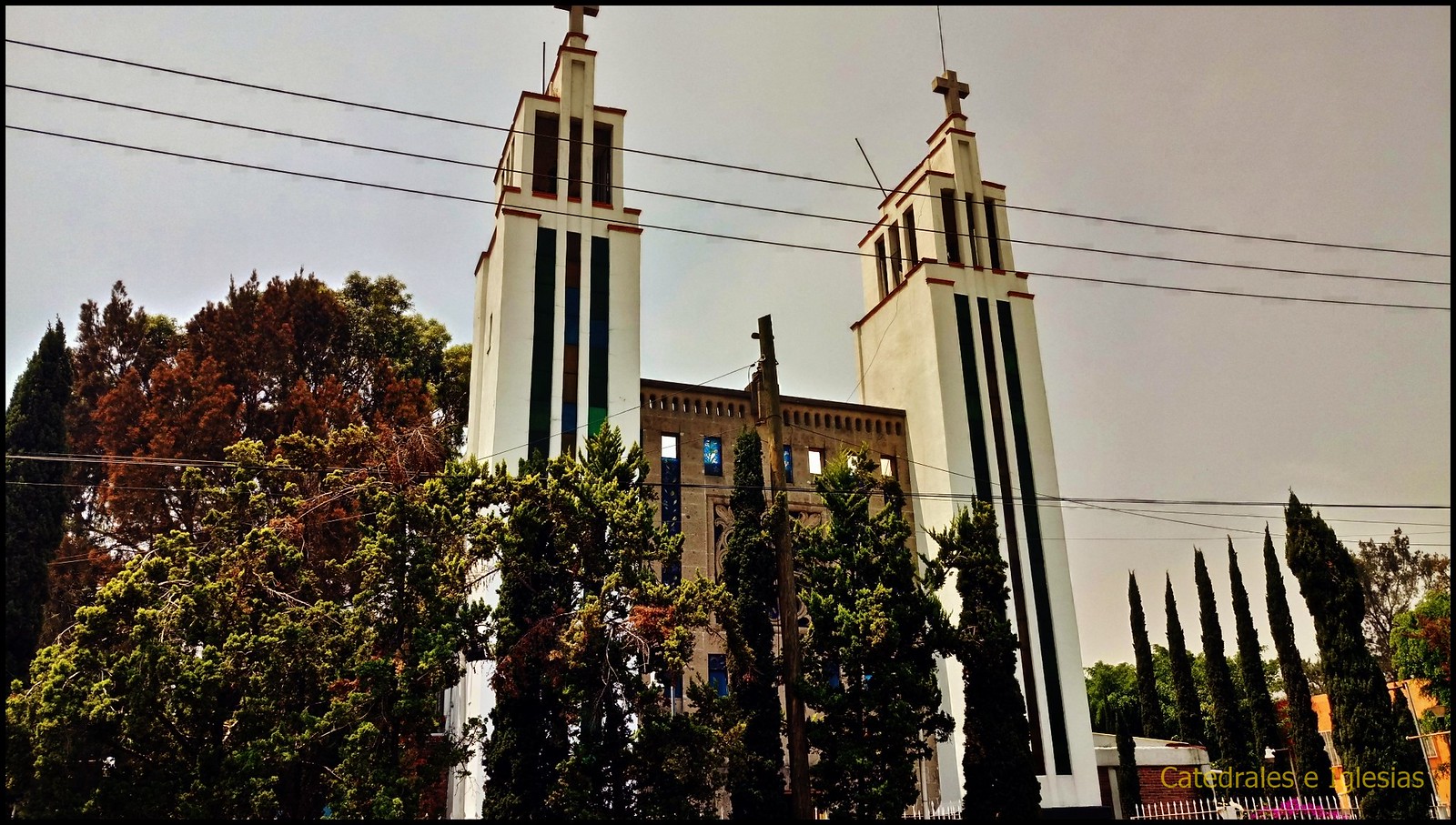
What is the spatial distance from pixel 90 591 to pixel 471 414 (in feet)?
33.1

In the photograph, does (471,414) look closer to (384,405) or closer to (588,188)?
(384,405)

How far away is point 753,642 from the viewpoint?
19781 millimetres

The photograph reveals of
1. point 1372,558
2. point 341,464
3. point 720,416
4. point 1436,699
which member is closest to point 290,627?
point 341,464

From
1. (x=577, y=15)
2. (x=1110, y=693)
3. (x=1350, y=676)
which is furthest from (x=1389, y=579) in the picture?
(x=577, y=15)

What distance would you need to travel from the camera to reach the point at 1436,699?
3472 centimetres

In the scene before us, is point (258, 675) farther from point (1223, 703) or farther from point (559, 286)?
point (1223, 703)

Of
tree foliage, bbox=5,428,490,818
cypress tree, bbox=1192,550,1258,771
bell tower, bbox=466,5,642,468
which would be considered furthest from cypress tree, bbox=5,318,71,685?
cypress tree, bbox=1192,550,1258,771

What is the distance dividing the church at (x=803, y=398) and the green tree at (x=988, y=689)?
99.8 inches

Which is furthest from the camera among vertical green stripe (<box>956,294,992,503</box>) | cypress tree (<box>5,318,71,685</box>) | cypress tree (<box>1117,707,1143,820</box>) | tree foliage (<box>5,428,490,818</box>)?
cypress tree (<box>1117,707,1143,820</box>)

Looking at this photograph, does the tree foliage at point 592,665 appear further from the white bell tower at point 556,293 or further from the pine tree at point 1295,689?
the pine tree at point 1295,689

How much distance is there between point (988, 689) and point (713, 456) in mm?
9612

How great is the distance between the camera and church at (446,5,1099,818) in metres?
25.4

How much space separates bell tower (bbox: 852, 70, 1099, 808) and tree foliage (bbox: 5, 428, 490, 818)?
13.9 metres

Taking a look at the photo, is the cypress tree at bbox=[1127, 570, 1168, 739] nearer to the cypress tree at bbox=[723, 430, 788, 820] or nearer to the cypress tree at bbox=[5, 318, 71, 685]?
the cypress tree at bbox=[723, 430, 788, 820]
